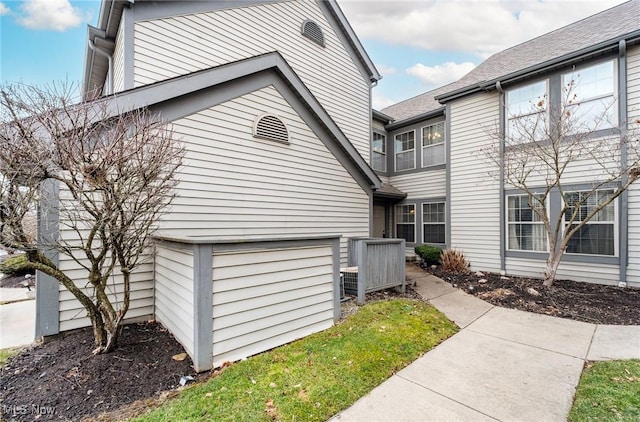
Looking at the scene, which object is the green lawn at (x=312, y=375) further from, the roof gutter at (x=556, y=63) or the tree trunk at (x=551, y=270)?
the roof gutter at (x=556, y=63)

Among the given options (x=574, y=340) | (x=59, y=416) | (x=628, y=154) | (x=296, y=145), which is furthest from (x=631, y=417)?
(x=628, y=154)

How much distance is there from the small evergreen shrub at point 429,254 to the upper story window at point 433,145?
→ 3409mm

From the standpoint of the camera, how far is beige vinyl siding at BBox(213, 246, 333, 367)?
3.47 m

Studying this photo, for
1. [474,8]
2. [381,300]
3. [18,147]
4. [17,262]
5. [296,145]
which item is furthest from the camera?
[474,8]

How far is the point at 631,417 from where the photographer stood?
2555mm

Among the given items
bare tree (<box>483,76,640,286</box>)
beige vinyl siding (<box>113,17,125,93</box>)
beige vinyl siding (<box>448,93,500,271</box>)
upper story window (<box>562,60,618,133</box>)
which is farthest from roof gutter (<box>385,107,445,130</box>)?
beige vinyl siding (<box>113,17,125,93</box>)

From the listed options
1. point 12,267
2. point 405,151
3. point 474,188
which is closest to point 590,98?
point 474,188

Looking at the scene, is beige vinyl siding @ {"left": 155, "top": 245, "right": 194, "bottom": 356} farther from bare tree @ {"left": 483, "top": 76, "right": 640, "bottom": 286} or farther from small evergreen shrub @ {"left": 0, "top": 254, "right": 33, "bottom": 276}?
bare tree @ {"left": 483, "top": 76, "right": 640, "bottom": 286}

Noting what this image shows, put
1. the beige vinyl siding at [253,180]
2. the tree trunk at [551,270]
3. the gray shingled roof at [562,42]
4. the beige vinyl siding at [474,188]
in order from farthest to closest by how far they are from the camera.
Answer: the beige vinyl siding at [474,188], the gray shingled roof at [562,42], the tree trunk at [551,270], the beige vinyl siding at [253,180]

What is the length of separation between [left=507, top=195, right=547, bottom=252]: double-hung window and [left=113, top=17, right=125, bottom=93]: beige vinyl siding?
10.8 metres

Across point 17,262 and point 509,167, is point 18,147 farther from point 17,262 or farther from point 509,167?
point 509,167

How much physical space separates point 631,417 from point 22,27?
47.1 feet

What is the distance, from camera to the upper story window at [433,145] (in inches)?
437

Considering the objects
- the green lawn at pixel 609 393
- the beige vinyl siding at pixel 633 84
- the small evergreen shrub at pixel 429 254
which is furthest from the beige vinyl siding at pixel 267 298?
the beige vinyl siding at pixel 633 84
